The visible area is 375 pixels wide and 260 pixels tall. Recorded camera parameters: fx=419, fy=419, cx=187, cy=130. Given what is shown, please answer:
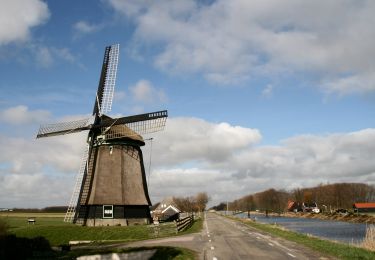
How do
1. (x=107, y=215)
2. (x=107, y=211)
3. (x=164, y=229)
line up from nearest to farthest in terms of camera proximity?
(x=164, y=229) < (x=107, y=215) < (x=107, y=211)

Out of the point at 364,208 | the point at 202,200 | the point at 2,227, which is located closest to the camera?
the point at 2,227

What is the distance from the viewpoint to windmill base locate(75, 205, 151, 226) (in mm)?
38562

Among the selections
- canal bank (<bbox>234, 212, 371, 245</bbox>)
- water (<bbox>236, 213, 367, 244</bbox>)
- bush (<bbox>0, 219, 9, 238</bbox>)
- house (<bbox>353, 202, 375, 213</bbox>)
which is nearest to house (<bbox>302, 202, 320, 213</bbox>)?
house (<bbox>353, 202, 375, 213</bbox>)

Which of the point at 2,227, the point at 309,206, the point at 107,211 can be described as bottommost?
the point at 309,206

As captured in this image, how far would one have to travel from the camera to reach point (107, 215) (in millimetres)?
38688

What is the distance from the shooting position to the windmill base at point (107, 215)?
127 ft

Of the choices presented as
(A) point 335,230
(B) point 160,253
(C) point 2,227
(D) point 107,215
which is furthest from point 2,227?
(A) point 335,230

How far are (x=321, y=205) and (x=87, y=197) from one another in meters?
147

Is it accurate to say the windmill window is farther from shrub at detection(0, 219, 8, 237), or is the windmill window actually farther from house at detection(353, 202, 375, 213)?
house at detection(353, 202, 375, 213)

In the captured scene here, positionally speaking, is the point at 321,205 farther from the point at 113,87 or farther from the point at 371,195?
the point at 113,87

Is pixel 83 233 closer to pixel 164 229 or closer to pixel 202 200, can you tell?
pixel 164 229

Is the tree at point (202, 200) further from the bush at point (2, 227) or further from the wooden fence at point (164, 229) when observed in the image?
the bush at point (2, 227)

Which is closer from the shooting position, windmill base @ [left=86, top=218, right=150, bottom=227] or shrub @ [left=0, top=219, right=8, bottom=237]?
shrub @ [left=0, top=219, right=8, bottom=237]

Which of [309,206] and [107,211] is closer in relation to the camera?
[107,211]
